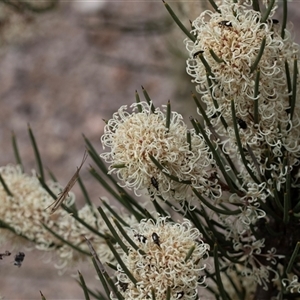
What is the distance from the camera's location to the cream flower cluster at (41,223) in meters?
0.59

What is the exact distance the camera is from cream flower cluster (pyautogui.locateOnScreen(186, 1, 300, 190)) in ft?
1.41

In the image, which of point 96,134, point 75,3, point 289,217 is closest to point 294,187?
point 289,217

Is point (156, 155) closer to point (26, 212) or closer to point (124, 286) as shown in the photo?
point (124, 286)

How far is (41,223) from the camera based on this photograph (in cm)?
59

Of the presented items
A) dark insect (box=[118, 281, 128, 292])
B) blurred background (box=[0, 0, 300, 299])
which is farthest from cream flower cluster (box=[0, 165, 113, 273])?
blurred background (box=[0, 0, 300, 299])

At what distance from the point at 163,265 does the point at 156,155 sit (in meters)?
0.07

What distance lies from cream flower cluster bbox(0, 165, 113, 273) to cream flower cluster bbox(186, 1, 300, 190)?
0.61 feet

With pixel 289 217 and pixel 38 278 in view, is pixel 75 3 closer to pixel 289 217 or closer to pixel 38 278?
pixel 38 278

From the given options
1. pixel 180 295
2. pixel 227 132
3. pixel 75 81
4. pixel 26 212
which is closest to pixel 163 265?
pixel 180 295

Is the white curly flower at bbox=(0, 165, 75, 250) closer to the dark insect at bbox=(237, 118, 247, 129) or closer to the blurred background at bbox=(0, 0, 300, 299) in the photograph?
the dark insect at bbox=(237, 118, 247, 129)

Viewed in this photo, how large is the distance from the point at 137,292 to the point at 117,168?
8 centimetres

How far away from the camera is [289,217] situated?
1.59ft

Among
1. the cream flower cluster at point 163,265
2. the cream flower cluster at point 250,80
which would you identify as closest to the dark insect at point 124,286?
the cream flower cluster at point 163,265

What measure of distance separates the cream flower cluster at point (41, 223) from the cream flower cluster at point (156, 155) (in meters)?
0.16
